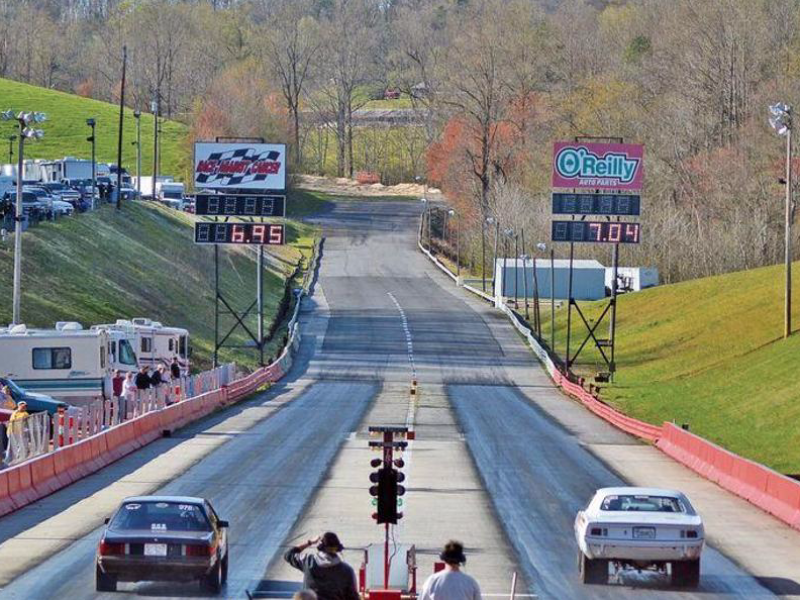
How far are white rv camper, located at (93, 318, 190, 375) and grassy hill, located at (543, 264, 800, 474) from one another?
58.1 feet

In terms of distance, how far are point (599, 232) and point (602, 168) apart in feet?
15.7

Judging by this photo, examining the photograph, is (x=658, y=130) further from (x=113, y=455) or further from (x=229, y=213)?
(x=113, y=455)

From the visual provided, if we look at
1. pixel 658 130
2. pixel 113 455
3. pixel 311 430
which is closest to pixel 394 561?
pixel 113 455

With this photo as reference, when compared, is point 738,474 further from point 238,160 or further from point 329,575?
point 238,160

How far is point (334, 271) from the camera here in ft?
411

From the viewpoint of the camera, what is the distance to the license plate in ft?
65.9

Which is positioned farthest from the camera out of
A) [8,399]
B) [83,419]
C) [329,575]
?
[8,399]

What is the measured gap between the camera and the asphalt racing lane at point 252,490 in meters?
21.1

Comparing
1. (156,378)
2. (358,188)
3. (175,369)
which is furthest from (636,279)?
(358,188)

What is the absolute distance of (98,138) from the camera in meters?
190

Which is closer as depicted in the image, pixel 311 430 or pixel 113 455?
pixel 113 455

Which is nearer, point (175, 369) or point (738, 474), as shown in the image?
point (738, 474)

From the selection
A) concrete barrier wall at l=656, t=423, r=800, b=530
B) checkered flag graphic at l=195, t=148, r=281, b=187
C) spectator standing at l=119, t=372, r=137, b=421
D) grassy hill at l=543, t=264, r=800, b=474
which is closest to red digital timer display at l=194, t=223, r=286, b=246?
checkered flag graphic at l=195, t=148, r=281, b=187

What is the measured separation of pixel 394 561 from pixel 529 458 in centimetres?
1966
